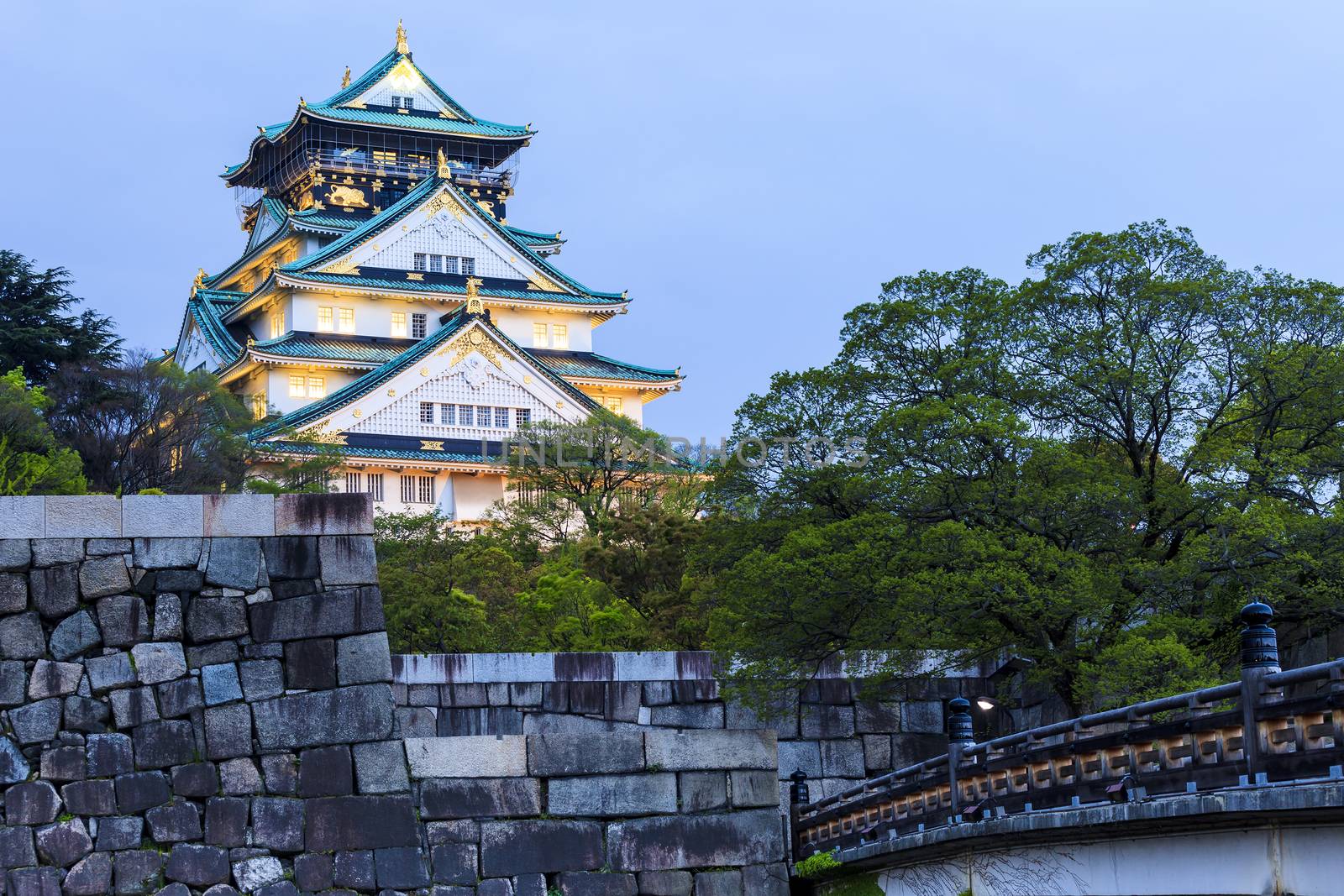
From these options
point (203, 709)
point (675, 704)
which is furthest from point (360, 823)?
point (675, 704)

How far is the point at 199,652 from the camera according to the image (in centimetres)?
1468

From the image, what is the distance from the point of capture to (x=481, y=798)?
1564 centimetres

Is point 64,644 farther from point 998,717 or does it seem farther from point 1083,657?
point 998,717

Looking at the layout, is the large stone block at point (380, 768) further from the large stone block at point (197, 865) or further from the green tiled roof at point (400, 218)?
the green tiled roof at point (400, 218)

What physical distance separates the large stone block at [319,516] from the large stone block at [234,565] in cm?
28

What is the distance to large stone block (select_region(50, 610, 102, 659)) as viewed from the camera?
14.5 meters

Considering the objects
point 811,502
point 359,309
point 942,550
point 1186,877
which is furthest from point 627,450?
point 1186,877

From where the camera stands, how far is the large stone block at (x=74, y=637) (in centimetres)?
1454

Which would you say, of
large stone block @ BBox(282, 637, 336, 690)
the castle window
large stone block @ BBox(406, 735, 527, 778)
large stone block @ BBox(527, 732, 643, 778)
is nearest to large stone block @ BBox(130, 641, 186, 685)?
large stone block @ BBox(282, 637, 336, 690)

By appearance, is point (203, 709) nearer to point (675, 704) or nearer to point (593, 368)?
point (675, 704)

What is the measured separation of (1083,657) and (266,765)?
913 cm

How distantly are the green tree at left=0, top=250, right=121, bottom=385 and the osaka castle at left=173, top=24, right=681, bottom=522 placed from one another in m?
7.43

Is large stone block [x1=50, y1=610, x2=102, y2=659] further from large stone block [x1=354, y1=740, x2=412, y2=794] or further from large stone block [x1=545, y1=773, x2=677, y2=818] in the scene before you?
large stone block [x1=545, y1=773, x2=677, y2=818]

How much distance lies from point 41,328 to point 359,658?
23791mm
